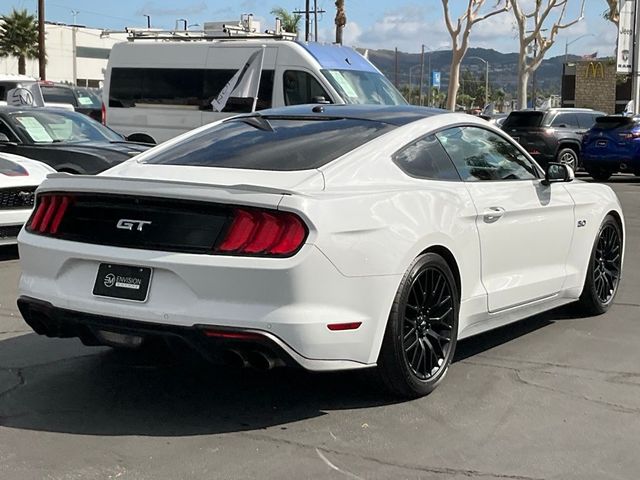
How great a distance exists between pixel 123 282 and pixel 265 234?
2.48ft

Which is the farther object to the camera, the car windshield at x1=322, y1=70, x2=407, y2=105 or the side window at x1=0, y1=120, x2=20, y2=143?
the car windshield at x1=322, y1=70, x2=407, y2=105

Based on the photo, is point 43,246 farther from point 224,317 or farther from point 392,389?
point 392,389

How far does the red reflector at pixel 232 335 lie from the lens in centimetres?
398

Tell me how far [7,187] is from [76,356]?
3.91 meters

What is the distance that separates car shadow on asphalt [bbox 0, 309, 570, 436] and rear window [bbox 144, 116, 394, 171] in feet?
3.66

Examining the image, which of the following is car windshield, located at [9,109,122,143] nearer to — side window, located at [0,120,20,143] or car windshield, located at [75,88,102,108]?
side window, located at [0,120,20,143]

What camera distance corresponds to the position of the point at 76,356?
18.1 ft

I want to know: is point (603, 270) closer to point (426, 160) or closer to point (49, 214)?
point (426, 160)

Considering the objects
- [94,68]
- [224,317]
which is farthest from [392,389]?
[94,68]

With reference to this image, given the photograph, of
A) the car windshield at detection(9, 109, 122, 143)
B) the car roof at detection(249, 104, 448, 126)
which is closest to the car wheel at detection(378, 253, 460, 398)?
the car roof at detection(249, 104, 448, 126)

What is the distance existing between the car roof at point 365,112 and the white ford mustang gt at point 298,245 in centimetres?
2

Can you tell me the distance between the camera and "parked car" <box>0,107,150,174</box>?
10.2m

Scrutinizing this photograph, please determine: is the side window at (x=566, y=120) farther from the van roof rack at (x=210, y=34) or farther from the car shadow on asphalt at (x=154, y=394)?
the car shadow on asphalt at (x=154, y=394)

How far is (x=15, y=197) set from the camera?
889 cm
